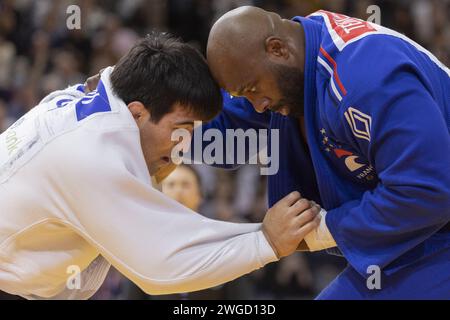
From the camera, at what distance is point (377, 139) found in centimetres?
282

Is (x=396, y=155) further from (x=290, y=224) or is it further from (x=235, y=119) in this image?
(x=235, y=119)

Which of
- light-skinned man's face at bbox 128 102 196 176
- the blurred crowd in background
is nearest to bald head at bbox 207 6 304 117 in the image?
light-skinned man's face at bbox 128 102 196 176

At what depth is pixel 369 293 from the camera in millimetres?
3115

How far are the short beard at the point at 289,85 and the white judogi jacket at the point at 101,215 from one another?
541mm

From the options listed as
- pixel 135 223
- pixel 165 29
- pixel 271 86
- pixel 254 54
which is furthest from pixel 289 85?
pixel 165 29

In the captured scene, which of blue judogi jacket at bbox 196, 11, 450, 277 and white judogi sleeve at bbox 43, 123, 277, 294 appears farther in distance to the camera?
white judogi sleeve at bbox 43, 123, 277, 294

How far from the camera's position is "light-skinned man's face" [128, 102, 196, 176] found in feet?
10.4

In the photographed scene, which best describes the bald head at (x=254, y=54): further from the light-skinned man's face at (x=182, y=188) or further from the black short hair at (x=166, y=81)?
the light-skinned man's face at (x=182, y=188)

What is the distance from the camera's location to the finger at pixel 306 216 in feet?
10.1

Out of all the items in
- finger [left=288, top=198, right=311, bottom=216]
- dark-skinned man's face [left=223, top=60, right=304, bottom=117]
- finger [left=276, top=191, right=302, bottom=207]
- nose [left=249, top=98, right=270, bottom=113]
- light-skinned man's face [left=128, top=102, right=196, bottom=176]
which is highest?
dark-skinned man's face [left=223, top=60, right=304, bottom=117]

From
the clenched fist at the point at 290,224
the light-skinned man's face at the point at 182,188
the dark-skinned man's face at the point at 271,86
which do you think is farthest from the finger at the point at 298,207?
the light-skinned man's face at the point at 182,188

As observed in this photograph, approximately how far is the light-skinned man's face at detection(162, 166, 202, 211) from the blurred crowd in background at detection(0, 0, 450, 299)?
4.28 ft

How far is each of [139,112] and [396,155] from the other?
1.06 meters

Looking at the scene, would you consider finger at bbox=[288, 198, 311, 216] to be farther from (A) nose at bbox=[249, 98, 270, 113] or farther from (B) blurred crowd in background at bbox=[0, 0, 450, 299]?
(B) blurred crowd in background at bbox=[0, 0, 450, 299]
